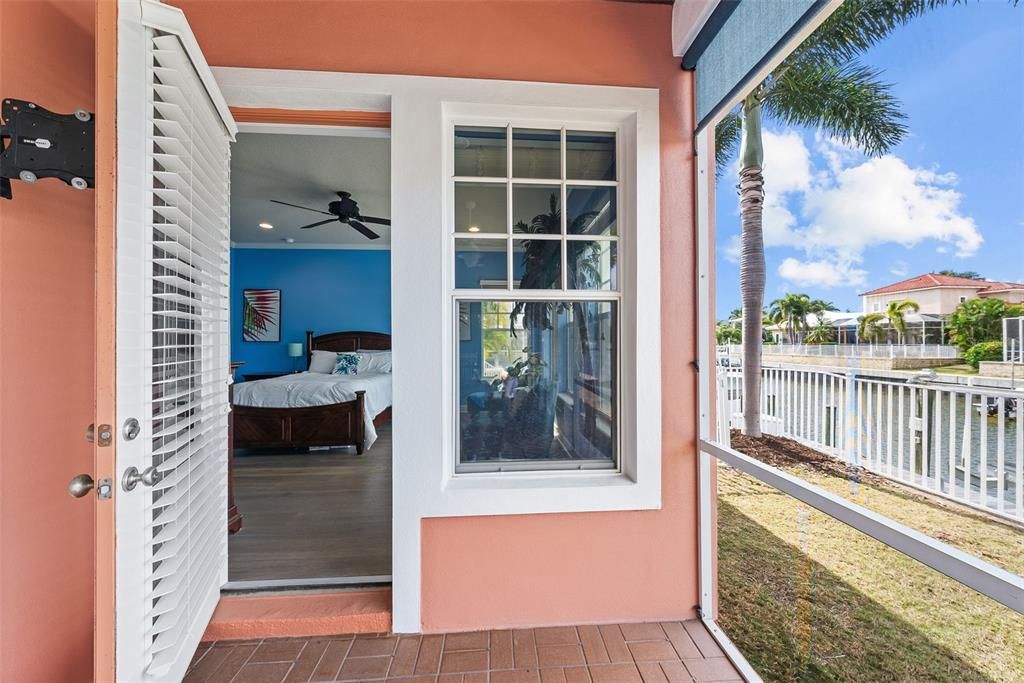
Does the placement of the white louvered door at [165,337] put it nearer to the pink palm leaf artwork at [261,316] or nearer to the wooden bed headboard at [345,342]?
the wooden bed headboard at [345,342]

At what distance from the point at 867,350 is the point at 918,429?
0.82 feet

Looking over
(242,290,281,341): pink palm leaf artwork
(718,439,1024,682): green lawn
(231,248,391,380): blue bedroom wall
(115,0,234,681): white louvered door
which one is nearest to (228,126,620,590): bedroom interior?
(115,0,234,681): white louvered door

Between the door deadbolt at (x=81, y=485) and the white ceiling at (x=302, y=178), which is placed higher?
the white ceiling at (x=302, y=178)

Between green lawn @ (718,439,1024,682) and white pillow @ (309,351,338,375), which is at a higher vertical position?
white pillow @ (309,351,338,375)

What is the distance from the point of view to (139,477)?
1.10 meters

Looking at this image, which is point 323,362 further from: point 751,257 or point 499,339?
point 751,257

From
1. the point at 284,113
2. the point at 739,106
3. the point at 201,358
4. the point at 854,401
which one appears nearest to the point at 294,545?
the point at 201,358

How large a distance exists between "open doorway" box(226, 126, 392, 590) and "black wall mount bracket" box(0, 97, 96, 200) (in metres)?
0.85

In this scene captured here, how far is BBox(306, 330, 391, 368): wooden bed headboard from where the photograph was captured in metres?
6.30

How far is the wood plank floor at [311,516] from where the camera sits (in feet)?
6.98

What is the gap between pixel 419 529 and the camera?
5.61ft

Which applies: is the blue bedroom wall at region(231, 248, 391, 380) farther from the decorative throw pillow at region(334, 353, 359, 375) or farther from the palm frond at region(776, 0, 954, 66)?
the palm frond at region(776, 0, 954, 66)

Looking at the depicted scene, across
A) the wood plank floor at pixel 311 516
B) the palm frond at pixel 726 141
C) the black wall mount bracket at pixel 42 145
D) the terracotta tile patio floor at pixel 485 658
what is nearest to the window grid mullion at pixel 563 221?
the palm frond at pixel 726 141

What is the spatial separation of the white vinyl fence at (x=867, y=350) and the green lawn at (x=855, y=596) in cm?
41
